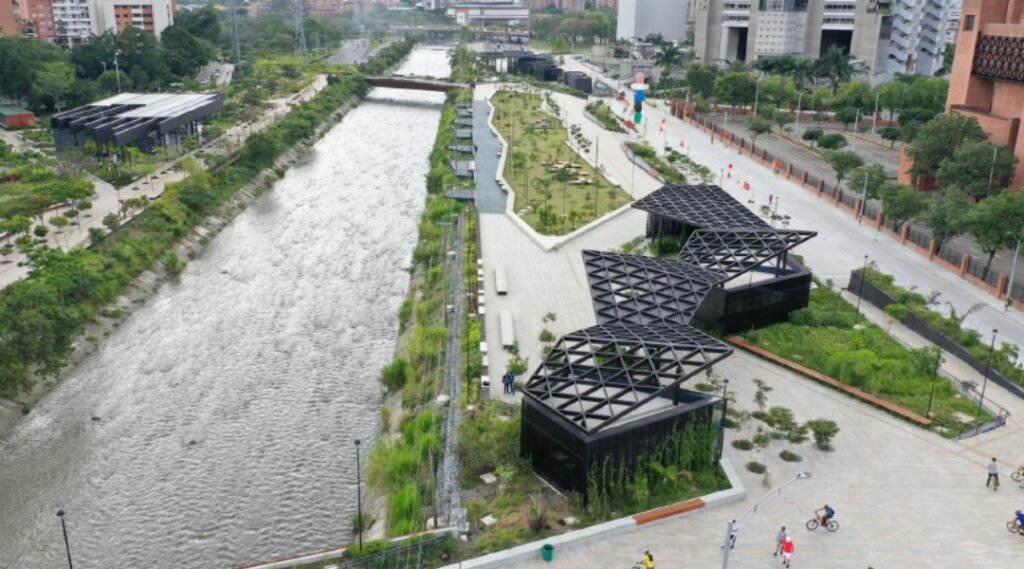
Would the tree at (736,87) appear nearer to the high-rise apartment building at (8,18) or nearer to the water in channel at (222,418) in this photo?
the water in channel at (222,418)

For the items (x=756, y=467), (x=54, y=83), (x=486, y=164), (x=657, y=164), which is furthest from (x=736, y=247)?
(x=54, y=83)

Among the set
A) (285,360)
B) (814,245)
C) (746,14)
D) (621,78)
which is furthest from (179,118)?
(746,14)

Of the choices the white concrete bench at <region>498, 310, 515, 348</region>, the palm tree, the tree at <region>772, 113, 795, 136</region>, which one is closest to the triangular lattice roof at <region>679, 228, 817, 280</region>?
the white concrete bench at <region>498, 310, 515, 348</region>

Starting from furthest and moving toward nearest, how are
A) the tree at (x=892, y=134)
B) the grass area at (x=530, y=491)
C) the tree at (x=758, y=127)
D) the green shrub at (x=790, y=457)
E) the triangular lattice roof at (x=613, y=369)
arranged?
the tree at (x=758, y=127)
the tree at (x=892, y=134)
the green shrub at (x=790, y=457)
the triangular lattice roof at (x=613, y=369)
the grass area at (x=530, y=491)

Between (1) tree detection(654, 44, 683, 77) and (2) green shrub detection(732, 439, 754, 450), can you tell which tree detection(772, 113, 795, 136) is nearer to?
(1) tree detection(654, 44, 683, 77)

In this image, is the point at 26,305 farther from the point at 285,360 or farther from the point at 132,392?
the point at 285,360

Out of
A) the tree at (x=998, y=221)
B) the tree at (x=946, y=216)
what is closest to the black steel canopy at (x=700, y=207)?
the tree at (x=946, y=216)
